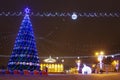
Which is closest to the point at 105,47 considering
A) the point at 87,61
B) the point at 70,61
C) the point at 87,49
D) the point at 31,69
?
the point at 87,49

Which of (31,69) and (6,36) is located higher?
(6,36)

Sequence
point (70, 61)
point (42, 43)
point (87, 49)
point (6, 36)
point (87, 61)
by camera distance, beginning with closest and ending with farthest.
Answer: point (6, 36)
point (42, 43)
point (87, 49)
point (87, 61)
point (70, 61)

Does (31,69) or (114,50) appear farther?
(114,50)

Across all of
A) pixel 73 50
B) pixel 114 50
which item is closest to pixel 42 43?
pixel 73 50

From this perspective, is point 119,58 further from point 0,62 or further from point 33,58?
point 33,58

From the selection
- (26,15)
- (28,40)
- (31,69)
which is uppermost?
(26,15)

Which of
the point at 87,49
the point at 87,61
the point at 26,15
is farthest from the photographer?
the point at 87,61

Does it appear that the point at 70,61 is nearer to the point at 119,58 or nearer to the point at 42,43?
the point at 119,58

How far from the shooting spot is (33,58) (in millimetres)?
48812

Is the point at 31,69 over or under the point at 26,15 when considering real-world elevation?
under

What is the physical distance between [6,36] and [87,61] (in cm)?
2937

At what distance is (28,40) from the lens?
159 ft

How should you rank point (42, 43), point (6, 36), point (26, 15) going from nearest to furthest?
point (26, 15) < point (6, 36) < point (42, 43)

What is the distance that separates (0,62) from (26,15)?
4059 centimetres
